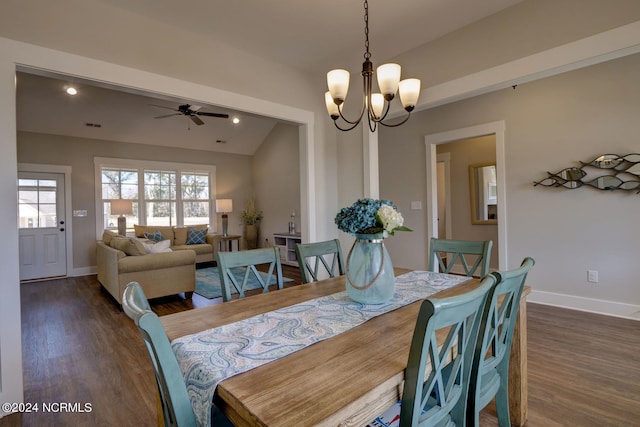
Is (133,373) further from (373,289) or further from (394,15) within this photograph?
(394,15)

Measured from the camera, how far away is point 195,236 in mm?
6723

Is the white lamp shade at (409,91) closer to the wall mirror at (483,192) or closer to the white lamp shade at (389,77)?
the white lamp shade at (389,77)

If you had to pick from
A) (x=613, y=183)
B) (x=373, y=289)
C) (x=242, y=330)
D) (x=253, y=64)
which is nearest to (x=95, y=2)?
(x=253, y=64)

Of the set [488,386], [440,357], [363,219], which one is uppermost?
[363,219]

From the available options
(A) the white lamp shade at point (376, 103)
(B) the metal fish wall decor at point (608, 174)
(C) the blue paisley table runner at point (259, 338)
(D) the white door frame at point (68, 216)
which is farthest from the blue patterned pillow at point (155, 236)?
(B) the metal fish wall decor at point (608, 174)

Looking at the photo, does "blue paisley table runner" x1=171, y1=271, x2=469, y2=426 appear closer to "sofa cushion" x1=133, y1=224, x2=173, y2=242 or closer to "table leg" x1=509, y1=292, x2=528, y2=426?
"table leg" x1=509, y1=292, x2=528, y2=426

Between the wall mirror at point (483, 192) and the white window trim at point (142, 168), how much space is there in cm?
569

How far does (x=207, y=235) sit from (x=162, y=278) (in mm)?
2854

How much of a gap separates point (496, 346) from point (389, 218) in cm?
66

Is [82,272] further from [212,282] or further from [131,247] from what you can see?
[131,247]

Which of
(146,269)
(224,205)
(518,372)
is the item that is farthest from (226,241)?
(518,372)

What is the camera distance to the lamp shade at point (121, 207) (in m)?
6.05

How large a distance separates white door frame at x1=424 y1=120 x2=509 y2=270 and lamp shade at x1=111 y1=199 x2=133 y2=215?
18.2ft

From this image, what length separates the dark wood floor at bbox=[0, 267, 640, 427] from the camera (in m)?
1.79
